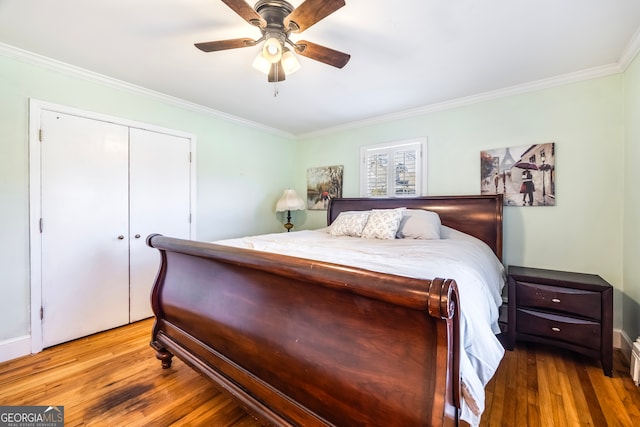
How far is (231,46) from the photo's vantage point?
5.32ft

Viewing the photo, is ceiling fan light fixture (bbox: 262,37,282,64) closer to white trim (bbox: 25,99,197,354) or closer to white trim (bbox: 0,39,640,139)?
white trim (bbox: 0,39,640,139)

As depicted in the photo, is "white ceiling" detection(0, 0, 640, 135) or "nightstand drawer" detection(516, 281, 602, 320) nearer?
"white ceiling" detection(0, 0, 640, 135)

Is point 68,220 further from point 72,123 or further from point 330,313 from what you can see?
point 330,313

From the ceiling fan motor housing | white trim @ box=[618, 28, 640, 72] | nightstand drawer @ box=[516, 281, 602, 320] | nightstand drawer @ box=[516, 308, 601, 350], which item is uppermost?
white trim @ box=[618, 28, 640, 72]

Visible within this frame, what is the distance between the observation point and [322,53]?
1709 mm

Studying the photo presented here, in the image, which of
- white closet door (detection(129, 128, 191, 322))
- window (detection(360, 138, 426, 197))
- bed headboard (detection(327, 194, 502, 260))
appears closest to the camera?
bed headboard (detection(327, 194, 502, 260))

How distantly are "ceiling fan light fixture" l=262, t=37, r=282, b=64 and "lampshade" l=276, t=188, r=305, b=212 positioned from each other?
2.37m

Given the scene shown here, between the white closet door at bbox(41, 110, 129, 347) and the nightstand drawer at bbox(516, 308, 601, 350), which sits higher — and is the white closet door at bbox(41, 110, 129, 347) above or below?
above

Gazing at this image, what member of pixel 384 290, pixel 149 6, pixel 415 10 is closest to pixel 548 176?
pixel 415 10

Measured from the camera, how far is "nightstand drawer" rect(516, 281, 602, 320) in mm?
1921

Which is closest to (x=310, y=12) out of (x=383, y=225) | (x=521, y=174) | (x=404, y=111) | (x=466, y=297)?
(x=466, y=297)

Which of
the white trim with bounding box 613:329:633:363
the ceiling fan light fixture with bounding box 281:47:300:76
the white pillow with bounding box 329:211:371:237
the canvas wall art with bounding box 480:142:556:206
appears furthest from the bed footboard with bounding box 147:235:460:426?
the canvas wall art with bounding box 480:142:556:206

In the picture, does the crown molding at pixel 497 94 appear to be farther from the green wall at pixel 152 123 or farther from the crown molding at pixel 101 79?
the crown molding at pixel 101 79

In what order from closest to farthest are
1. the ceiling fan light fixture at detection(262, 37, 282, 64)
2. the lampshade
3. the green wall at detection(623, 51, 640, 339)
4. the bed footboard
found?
1. the bed footboard
2. the ceiling fan light fixture at detection(262, 37, 282, 64)
3. the green wall at detection(623, 51, 640, 339)
4. the lampshade
